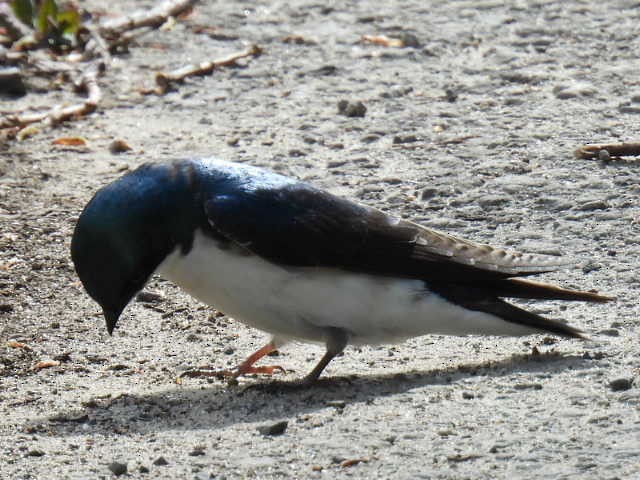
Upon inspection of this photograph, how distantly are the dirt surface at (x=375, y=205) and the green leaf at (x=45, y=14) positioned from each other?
576 mm

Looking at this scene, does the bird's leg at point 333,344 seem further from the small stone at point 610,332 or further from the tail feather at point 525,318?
the small stone at point 610,332

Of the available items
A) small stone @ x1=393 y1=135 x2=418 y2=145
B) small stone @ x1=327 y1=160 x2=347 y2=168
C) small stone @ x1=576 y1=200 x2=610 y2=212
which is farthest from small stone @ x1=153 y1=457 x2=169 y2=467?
small stone @ x1=393 y1=135 x2=418 y2=145

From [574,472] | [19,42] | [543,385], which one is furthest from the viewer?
[19,42]

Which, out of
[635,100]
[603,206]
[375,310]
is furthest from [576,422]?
[635,100]

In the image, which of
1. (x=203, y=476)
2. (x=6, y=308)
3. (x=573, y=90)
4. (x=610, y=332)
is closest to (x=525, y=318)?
(x=610, y=332)

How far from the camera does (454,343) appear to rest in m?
6.01

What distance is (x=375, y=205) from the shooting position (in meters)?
7.31

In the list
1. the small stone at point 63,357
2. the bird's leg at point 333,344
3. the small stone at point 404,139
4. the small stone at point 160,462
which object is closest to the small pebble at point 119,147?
the small stone at point 404,139

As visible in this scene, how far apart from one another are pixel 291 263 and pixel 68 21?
492 cm

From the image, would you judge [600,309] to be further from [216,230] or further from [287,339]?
[216,230]

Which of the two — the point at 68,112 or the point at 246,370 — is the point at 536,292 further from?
the point at 68,112

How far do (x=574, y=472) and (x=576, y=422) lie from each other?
1.47 feet

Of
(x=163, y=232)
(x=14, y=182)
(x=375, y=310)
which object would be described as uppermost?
(x=163, y=232)

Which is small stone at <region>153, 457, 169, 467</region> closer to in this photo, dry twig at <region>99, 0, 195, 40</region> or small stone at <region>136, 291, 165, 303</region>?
small stone at <region>136, 291, 165, 303</region>
